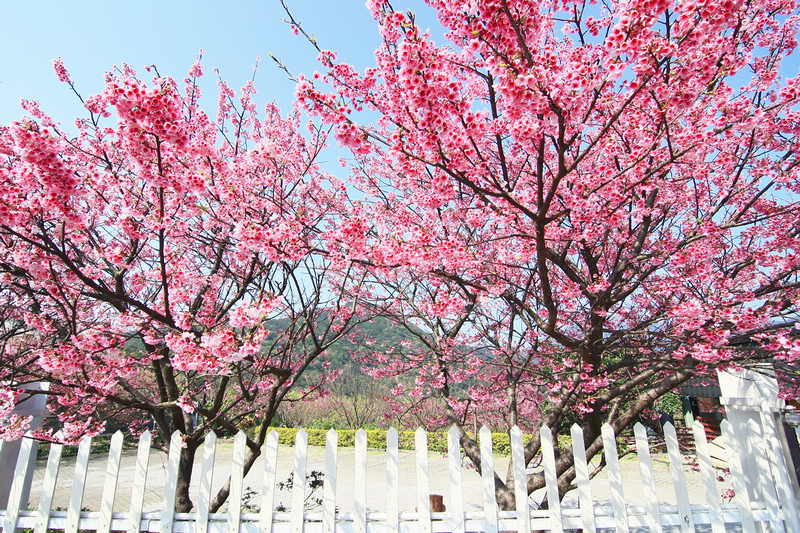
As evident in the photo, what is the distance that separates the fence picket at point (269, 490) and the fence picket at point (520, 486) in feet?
4.06

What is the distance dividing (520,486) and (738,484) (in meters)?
1.19

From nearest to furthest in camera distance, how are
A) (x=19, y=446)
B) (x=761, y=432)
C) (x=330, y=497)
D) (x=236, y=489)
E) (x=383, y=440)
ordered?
1. (x=330, y=497)
2. (x=236, y=489)
3. (x=761, y=432)
4. (x=19, y=446)
5. (x=383, y=440)

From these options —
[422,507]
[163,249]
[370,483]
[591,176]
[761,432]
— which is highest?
[591,176]

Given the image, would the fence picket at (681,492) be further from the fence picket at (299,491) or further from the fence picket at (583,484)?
the fence picket at (299,491)

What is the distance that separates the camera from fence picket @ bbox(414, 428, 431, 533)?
213 cm

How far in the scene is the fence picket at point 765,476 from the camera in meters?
2.25

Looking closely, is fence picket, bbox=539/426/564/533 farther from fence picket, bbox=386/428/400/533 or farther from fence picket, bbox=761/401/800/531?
fence picket, bbox=761/401/800/531

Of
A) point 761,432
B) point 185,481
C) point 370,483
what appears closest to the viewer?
point 761,432

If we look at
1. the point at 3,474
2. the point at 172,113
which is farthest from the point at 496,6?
the point at 3,474

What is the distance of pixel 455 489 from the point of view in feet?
7.14

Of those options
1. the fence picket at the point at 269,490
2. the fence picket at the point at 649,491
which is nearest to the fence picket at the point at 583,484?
the fence picket at the point at 649,491

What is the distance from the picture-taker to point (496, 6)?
1800 mm

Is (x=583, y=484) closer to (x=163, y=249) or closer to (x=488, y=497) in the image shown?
(x=488, y=497)

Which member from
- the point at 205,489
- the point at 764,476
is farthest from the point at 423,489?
the point at 764,476
